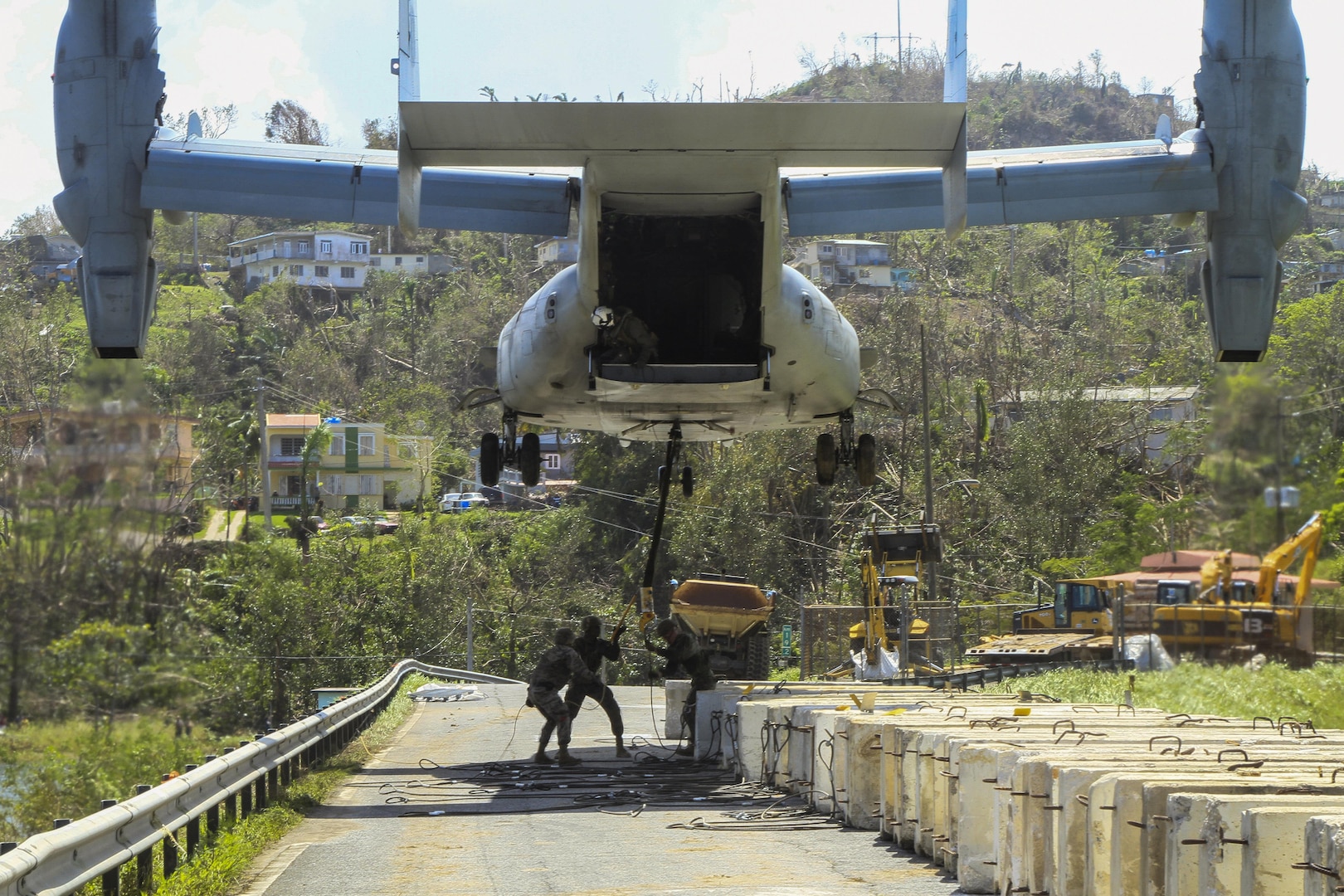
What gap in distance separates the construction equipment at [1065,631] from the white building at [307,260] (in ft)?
328

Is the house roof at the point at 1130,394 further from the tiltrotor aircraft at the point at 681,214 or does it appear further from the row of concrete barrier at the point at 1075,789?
the row of concrete barrier at the point at 1075,789

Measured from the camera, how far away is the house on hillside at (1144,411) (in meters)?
56.7

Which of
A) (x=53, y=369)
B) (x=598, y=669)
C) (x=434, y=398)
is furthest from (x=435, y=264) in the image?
(x=598, y=669)

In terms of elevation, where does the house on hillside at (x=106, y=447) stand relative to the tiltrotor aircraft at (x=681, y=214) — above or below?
below

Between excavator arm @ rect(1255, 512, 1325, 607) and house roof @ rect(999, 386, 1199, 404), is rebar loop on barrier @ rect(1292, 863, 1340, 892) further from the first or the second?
house roof @ rect(999, 386, 1199, 404)

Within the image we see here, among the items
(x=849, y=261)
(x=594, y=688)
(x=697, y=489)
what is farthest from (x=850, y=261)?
(x=594, y=688)

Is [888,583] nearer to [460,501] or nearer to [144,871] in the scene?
[144,871]

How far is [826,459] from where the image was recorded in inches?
757

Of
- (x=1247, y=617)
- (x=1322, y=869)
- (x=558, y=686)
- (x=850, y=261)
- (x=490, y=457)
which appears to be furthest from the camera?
(x=850, y=261)

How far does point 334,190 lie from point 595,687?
21.0 feet

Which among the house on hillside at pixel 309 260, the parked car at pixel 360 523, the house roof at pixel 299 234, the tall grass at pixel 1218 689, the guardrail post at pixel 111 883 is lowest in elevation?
the tall grass at pixel 1218 689

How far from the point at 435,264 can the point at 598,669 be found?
114713 mm

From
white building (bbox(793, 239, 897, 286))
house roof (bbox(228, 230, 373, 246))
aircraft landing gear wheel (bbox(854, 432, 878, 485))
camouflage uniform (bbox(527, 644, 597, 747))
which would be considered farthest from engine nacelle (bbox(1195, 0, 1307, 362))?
house roof (bbox(228, 230, 373, 246))

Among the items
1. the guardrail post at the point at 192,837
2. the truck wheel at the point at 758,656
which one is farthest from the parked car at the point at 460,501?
the guardrail post at the point at 192,837
